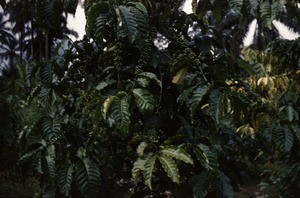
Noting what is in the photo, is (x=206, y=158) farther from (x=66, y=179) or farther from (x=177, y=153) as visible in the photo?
(x=66, y=179)

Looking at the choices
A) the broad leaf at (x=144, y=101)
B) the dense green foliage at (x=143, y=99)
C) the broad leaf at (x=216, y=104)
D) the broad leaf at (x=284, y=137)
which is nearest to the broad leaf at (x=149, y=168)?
the dense green foliage at (x=143, y=99)

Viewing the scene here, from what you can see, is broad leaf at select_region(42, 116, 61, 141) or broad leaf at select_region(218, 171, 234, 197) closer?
broad leaf at select_region(218, 171, 234, 197)

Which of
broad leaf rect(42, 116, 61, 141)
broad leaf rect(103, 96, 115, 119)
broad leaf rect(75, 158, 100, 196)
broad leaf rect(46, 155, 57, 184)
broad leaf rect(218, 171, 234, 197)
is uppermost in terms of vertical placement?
broad leaf rect(42, 116, 61, 141)

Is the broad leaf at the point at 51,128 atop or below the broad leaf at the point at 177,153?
atop

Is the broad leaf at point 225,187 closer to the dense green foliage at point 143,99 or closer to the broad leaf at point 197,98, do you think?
the dense green foliage at point 143,99

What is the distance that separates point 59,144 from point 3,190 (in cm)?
1217

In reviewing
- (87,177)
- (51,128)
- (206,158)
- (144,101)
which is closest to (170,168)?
(206,158)

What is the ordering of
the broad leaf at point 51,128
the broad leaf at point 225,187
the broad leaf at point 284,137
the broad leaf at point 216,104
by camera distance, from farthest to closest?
the broad leaf at point 284,137 → the broad leaf at point 51,128 → the broad leaf at point 225,187 → the broad leaf at point 216,104

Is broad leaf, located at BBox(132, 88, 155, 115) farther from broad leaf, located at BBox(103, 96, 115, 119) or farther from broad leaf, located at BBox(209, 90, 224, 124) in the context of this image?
broad leaf, located at BBox(209, 90, 224, 124)

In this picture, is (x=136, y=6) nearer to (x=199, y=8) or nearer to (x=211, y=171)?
(x=199, y=8)

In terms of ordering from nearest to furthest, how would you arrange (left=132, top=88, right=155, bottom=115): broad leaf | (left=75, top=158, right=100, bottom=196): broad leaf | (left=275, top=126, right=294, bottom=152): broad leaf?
(left=132, top=88, right=155, bottom=115): broad leaf → (left=75, top=158, right=100, bottom=196): broad leaf → (left=275, top=126, right=294, bottom=152): broad leaf

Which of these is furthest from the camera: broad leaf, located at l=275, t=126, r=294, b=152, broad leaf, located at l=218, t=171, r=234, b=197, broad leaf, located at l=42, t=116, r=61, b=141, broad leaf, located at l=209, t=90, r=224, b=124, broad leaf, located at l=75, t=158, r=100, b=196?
broad leaf, located at l=275, t=126, r=294, b=152

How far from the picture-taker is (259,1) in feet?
5.79

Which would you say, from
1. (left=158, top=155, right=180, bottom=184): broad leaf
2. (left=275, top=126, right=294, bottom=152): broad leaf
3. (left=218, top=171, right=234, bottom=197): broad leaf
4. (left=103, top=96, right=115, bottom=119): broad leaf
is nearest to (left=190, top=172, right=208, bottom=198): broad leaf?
(left=218, top=171, right=234, bottom=197): broad leaf
